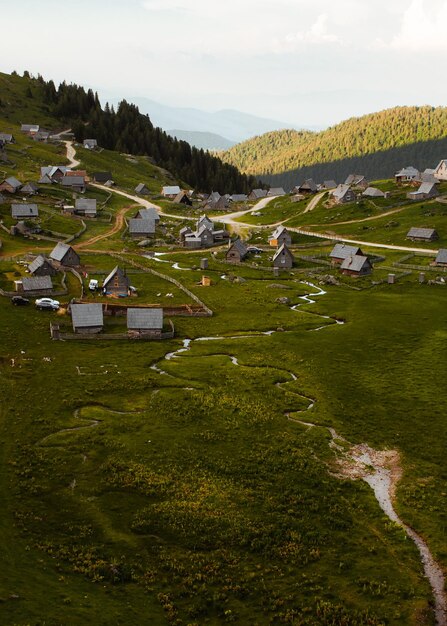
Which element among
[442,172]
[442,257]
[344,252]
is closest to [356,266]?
[344,252]

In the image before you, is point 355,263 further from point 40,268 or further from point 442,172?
point 442,172

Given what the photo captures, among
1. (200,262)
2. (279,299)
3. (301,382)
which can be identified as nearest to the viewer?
(301,382)

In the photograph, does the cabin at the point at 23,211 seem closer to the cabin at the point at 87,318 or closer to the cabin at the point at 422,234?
the cabin at the point at 87,318

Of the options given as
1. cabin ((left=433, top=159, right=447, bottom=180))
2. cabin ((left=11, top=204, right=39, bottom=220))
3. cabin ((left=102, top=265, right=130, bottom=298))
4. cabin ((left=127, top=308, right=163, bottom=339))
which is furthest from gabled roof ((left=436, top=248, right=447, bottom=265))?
cabin ((left=11, top=204, right=39, bottom=220))

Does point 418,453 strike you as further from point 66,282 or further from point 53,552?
point 66,282

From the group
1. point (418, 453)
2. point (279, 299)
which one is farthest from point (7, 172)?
point (418, 453)

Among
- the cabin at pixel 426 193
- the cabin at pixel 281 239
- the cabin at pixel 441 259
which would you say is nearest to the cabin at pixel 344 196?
the cabin at pixel 426 193
